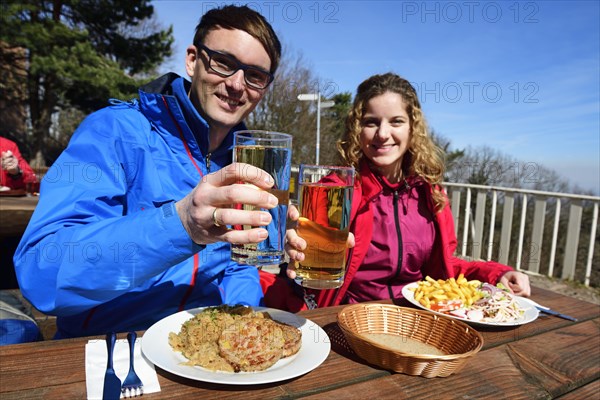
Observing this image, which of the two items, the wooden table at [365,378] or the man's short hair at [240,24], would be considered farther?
the man's short hair at [240,24]

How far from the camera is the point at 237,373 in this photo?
1.00 m

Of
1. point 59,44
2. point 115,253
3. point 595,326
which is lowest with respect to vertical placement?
point 595,326

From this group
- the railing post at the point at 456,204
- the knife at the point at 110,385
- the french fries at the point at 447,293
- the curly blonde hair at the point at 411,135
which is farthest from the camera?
the railing post at the point at 456,204

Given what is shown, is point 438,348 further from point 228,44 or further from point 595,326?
point 228,44

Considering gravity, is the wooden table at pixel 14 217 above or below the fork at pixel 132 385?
above

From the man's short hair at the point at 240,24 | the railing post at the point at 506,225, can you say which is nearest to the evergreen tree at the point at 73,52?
the railing post at the point at 506,225

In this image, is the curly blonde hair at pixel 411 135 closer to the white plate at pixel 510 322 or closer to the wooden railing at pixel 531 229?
the white plate at pixel 510 322

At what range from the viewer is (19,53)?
1352cm

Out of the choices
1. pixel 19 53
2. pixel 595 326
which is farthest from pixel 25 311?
pixel 19 53

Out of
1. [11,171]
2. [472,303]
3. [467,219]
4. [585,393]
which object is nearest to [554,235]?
[467,219]

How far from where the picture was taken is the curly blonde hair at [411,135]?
256 centimetres

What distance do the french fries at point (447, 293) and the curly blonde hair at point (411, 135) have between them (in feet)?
3.15

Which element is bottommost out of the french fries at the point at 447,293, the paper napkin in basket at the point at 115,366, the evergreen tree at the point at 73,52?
the paper napkin in basket at the point at 115,366

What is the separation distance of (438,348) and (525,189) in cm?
584
